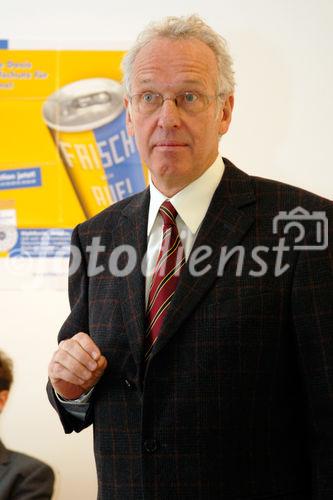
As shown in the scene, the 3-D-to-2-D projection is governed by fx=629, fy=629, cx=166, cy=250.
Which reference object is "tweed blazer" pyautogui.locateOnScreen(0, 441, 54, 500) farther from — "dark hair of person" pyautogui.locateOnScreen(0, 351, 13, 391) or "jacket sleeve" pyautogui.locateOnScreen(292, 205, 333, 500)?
"jacket sleeve" pyautogui.locateOnScreen(292, 205, 333, 500)

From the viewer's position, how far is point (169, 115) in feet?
3.70

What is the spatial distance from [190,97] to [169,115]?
0.06 m

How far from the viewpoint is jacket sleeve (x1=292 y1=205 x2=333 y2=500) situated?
1021 millimetres

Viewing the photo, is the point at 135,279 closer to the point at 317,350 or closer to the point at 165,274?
the point at 165,274

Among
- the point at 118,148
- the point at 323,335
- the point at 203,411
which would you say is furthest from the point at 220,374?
the point at 118,148

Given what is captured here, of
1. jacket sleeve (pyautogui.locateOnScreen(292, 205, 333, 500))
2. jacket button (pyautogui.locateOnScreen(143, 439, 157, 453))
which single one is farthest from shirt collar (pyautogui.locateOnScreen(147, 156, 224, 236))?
jacket button (pyautogui.locateOnScreen(143, 439, 157, 453))

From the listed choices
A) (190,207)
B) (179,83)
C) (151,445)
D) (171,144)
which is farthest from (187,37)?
(151,445)

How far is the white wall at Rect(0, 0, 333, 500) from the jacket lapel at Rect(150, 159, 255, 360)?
3.81ft

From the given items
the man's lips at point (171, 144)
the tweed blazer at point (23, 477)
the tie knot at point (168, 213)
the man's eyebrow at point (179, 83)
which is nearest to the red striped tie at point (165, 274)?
the tie knot at point (168, 213)

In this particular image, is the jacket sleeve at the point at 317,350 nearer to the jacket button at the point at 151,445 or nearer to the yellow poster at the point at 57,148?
the jacket button at the point at 151,445

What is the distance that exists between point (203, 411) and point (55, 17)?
180cm

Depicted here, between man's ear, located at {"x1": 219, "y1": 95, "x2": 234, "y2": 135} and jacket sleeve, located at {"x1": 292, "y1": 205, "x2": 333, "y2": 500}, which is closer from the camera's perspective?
jacket sleeve, located at {"x1": 292, "y1": 205, "x2": 333, "y2": 500}

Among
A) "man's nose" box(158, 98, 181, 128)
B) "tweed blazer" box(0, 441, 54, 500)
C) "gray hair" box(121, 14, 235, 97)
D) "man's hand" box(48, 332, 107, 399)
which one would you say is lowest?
"tweed blazer" box(0, 441, 54, 500)

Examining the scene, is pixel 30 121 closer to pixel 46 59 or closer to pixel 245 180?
pixel 46 59
